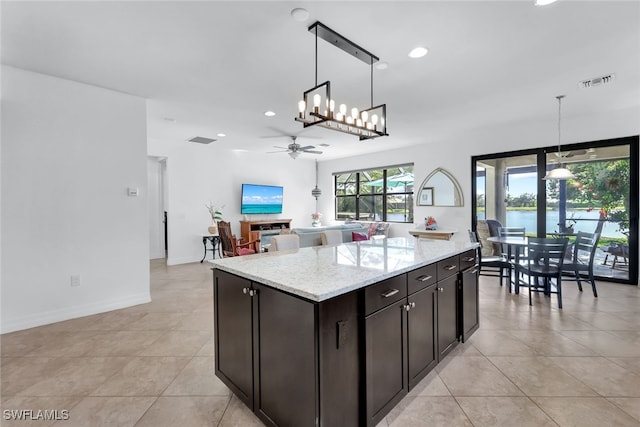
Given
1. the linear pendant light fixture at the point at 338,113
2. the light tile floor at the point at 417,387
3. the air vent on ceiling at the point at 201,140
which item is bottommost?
the light tile floor at the point at 417,387

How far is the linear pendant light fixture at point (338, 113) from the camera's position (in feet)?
7.65

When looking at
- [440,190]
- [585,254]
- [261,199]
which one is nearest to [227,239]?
[261,199]

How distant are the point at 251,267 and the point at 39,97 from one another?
319 cm

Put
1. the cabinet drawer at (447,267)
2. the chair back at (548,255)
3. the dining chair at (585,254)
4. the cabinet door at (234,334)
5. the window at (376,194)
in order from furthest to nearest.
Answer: the window at (376,194)
the dining chair at (585,254)
the chair back at (548,255)
the cabinet drawer at (447,267)
the cabinet door at (234,334)

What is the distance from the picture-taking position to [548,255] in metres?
3.54

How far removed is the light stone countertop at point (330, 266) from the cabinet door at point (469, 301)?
0.27m

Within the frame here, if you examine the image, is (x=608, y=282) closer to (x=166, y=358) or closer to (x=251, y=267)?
(x=251, y=267)

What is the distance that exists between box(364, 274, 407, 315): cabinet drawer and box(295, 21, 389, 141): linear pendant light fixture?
54.2 inches

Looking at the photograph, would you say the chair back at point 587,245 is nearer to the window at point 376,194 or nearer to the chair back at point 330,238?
the chair back at point 330,238

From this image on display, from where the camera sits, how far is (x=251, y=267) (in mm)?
1840

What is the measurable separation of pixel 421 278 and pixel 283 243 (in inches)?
54.1

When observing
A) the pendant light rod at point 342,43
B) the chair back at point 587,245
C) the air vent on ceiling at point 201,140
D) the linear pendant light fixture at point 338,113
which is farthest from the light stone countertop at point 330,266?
the air vent on ceiling at point 201,140

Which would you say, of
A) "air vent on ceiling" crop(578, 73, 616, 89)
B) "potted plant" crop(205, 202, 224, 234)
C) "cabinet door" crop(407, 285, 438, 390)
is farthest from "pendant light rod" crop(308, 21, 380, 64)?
"potted plant" crop(205, 202, 224, 234)

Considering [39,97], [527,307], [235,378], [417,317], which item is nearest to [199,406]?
[235,378]
